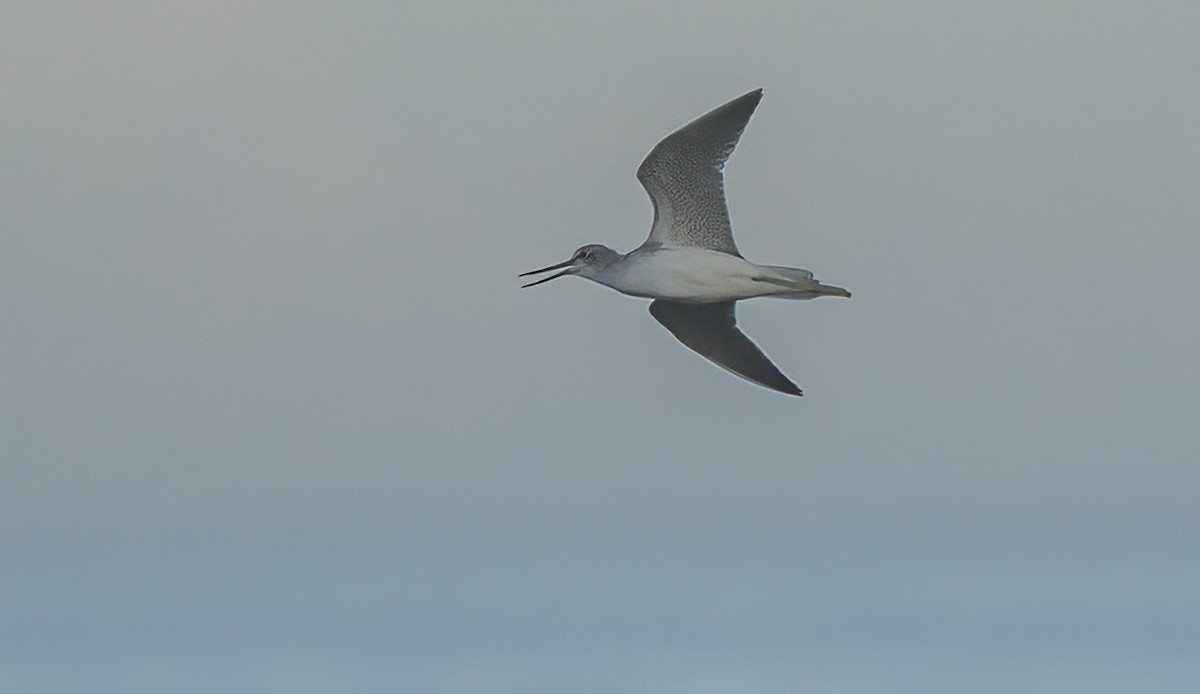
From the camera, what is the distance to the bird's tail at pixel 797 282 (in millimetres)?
27906

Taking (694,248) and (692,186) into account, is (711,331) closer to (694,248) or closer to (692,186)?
(694,248)

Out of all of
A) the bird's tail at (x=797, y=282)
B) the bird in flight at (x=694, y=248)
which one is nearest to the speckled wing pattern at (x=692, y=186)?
the bird in flight at (x=694, y=248)

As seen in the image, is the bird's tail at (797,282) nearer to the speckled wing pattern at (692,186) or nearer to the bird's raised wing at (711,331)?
the speckled wing pattern at (692,186)

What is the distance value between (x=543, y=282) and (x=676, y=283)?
2.74m

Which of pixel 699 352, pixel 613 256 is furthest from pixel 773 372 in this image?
pixel 613 256

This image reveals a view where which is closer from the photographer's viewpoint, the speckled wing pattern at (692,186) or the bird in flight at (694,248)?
the bird in flight at (694,248)

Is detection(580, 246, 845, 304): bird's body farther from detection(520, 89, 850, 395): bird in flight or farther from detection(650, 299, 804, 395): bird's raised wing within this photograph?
detection(650, 299, 804, 395): bird's raised wing

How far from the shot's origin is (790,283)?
2809cm

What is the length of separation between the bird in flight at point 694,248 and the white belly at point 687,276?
0.05 feet

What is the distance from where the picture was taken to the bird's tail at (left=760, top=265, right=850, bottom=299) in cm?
2791

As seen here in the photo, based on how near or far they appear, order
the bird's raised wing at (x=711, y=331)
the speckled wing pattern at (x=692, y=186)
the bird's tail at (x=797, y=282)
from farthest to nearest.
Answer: the bird's raised wing at (x=711, y=331), the speckled wing pattern at (x=692, y=186), the bird's tail at (x=797, y=282)

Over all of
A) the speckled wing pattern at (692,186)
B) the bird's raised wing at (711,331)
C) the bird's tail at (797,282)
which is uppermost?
the speckled wing pattern at (692,186)

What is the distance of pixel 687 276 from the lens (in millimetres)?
28734

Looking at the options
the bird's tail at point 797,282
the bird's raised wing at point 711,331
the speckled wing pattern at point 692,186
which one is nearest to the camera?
the bird's tail at point 797,282
